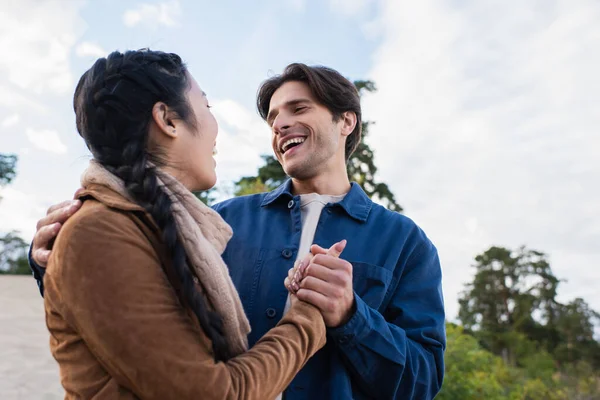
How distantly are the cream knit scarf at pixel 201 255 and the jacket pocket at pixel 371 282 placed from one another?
680mm

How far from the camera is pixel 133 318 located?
3.69ft

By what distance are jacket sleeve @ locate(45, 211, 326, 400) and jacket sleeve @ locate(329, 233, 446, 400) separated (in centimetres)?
57

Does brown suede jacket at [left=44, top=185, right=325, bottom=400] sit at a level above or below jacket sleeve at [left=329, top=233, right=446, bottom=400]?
below

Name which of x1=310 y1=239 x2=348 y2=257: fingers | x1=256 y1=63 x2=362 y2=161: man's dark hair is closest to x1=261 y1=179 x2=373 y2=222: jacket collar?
x1=256 y1=63 x2=362 y2=161: man's dark hair

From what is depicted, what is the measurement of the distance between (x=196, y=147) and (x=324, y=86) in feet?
3.89

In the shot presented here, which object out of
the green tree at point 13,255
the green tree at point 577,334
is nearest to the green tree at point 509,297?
the green tree at point 577,334

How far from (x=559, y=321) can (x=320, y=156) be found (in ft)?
111

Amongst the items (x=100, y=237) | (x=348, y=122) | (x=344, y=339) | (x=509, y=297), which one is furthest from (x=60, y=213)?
(x=509, y=297)

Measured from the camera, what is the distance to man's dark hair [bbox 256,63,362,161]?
2549mm

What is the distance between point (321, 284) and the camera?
1.58 meters

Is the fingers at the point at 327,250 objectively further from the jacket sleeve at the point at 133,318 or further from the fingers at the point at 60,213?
the fingers at the point at 60,213

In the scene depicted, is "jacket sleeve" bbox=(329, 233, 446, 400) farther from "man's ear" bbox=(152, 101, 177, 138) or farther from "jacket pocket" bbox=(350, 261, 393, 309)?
"man's ear" bbox=(152, 101, 177, 138)

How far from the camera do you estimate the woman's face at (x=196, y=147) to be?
149cm

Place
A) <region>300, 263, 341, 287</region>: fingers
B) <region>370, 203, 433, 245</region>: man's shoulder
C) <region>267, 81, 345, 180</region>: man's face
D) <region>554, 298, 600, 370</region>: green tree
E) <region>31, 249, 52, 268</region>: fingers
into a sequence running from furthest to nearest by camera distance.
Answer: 1. <region>554, 298, 600, 370</region>: green tree
2. <region>267, 81, 345, 180</region>: man's face
3. <region>370, 203, 433, 245</region>: man's shoulder
4. <region>300, 263, 341, 287</region>: fingers
5. <region>31, 249, 52, 268</region>: fingers
